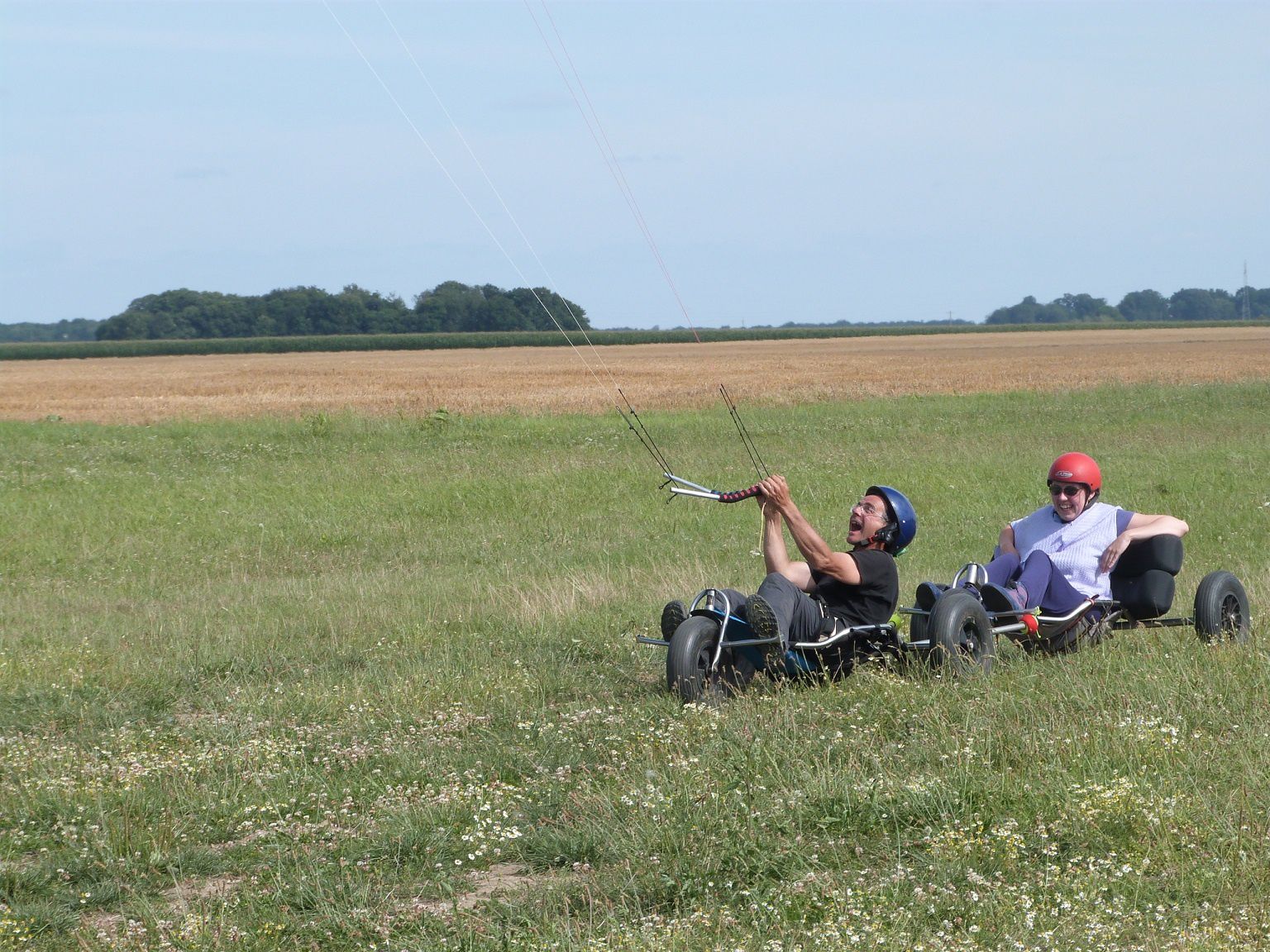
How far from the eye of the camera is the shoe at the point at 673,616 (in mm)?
6582

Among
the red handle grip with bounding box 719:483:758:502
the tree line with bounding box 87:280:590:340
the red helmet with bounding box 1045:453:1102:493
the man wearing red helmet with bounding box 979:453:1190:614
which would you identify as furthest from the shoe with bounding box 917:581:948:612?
the tree line with bounding box 87:280:590:340

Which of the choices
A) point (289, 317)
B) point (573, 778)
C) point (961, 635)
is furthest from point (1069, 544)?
point (289, 317)

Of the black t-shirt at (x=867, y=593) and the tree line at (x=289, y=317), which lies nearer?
the black t-shirt at (x=867, y=593)

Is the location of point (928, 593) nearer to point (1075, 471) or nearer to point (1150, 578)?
point (1075, 471)

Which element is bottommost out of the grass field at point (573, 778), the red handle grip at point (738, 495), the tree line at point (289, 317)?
the grass field at point (573, 778)

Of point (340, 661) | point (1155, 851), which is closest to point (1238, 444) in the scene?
point (340, 661)

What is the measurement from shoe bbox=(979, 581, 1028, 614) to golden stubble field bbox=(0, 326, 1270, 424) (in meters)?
20.7

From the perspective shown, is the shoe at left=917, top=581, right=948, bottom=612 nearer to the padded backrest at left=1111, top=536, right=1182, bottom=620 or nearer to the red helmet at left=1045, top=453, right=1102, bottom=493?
the red helmet at left=1045, top=453, right=1102, bottom=493

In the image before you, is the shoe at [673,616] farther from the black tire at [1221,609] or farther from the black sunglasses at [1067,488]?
the black tire at [1221,609]

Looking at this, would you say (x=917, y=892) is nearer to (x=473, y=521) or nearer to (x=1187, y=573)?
(x=1187, y=573)

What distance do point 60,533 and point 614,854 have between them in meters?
12.9

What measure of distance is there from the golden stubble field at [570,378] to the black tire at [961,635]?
69.4ft

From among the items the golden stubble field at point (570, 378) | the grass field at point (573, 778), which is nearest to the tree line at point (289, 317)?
the golden stubble field at point (570, 378)

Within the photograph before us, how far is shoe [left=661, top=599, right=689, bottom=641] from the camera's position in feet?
21.6
